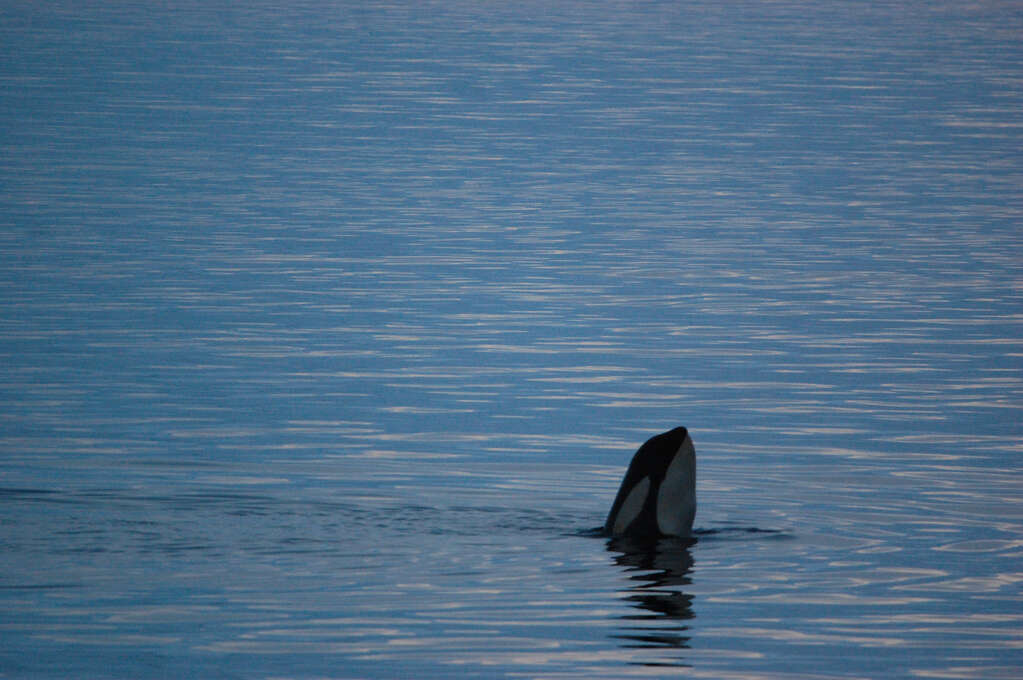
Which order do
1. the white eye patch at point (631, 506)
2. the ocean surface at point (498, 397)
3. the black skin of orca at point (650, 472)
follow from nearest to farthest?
1. the ocean surface at point (498, 397)
2. the black skin of orca at point (650, 472)
3. the white eye patch at point (631, 506)

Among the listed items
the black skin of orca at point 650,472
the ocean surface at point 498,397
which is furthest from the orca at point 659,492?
the ocean surface at point 498,397

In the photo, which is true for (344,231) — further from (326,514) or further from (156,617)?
(156,617)

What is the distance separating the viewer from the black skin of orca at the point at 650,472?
1530cm

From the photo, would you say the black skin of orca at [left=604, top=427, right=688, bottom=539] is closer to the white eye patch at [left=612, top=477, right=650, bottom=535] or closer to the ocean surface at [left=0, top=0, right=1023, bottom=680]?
the white eye patch at [left=612, top=477, right=650, bottom=535]

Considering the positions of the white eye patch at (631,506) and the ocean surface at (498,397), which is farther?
the white eye patch at (631,506)

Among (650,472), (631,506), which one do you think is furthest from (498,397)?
(650,472)

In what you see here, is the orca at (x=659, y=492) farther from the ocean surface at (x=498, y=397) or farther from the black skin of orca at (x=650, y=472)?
the ocean surface at (x=498, y=397)

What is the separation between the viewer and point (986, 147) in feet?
170

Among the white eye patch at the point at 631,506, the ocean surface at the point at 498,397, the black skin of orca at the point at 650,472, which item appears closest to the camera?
the ocean surface at the point at 498,397

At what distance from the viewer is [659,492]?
15.5 metres

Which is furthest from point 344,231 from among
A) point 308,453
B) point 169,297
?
point 308,453

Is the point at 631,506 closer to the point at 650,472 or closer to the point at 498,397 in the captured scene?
the point at 650,472

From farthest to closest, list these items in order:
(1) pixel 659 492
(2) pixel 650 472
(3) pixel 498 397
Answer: (3) pixel 498 397, (1) pixel 659 492, (2) pixel 650 472

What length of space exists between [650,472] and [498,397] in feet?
22.7
